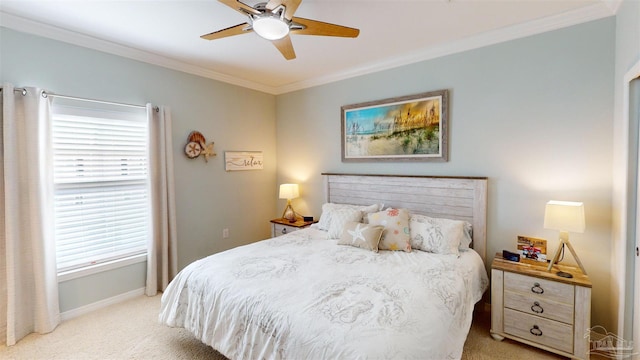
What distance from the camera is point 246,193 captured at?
4.21m

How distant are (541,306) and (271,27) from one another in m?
2.75

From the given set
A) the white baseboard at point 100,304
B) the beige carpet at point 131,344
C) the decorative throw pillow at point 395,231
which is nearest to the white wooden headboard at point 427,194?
the decorative throw pillow at point 395,231

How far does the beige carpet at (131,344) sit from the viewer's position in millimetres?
2164

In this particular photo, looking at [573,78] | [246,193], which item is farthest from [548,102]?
[246,193]

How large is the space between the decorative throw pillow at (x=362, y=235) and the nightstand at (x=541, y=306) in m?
0.97

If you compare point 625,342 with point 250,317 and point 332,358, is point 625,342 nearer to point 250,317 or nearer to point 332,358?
point 332,358

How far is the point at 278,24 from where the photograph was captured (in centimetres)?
179

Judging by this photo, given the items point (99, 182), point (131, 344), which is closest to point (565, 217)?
point (131, 344)

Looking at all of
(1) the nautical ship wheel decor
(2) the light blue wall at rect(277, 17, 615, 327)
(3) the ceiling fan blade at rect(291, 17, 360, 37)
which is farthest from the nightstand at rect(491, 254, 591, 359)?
(1) the nautical ship wheel decor

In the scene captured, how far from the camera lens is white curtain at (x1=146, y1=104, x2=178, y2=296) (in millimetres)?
3133

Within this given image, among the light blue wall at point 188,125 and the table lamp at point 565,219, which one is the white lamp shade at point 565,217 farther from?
the light blue wall at point 188,125

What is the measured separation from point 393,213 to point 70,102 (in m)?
3.20

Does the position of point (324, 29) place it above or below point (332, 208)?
above

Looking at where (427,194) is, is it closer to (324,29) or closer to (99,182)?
(324,29)
